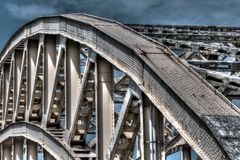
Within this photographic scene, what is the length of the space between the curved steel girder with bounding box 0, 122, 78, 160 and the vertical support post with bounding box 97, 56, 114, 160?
68.6 inches

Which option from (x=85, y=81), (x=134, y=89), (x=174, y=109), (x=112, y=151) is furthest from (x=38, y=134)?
(x=174, y=109)

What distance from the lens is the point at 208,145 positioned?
962 centimetres

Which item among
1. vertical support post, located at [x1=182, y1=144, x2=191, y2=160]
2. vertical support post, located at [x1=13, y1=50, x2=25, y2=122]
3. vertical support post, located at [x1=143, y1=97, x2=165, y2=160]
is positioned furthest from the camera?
vertical support post, located at [x1=13, y1=50, x2=25, y2=122]

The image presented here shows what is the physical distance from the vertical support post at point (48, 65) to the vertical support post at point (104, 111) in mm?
4925

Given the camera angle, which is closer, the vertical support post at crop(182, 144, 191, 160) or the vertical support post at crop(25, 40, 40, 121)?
the vertical support post at crop(182, 144, 191, 160)

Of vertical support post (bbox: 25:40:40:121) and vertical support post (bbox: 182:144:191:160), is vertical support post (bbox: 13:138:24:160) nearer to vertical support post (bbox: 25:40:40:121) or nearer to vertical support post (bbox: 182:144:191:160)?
vertical support post (bbox: 25:40:40:121)

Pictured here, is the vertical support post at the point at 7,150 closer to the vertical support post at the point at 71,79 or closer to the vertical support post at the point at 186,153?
the vertical support post at the point at 186,153

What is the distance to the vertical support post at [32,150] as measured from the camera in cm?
2200

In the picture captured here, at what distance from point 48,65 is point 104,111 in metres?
5.61

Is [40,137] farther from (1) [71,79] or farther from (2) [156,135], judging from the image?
(2) [156,135]

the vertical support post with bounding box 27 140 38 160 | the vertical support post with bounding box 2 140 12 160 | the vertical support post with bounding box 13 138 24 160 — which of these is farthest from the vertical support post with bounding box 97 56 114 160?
the vertical support post with bounding box 2 140 12 160

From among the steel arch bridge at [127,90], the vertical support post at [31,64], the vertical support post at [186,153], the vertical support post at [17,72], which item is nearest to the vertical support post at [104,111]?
the steel arch bridge at [127,90]

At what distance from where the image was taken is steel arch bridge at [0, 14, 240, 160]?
33.8ft

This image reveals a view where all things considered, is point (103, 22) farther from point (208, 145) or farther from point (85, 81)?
point (208, 145)
